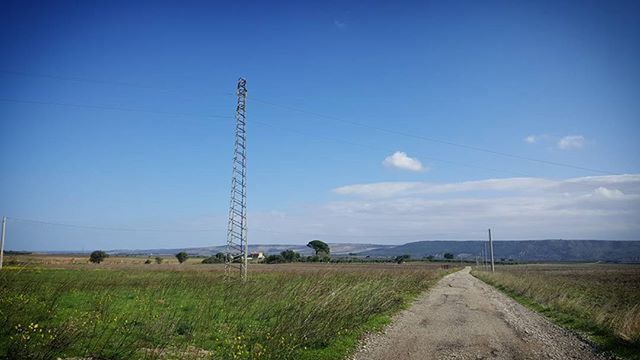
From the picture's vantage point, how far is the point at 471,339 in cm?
1277

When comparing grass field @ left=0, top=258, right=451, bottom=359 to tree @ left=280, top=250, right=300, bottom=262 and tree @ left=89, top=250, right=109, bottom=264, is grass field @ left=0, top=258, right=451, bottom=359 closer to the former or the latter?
tree @ left=89, top=250, right=109, bottom=264

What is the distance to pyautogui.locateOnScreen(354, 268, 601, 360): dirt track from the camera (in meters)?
10.9

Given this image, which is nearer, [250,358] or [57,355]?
[57,355]

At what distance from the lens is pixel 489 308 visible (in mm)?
21516

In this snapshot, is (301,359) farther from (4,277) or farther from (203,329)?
(4,277)

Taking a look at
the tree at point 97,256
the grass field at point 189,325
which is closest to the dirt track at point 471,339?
the grass field at point 189,325

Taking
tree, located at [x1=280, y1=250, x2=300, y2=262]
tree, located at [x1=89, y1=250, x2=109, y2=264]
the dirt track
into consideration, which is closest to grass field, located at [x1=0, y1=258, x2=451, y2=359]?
the dirt track

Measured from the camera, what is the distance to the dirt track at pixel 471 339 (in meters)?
10.9

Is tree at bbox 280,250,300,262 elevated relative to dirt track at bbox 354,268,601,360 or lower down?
lower down

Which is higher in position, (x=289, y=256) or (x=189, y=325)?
(x=189, y=325)

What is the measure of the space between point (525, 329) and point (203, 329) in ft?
37.1

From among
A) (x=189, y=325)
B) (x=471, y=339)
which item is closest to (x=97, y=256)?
(x=189, y=325)

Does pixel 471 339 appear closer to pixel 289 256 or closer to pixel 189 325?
pixel 189 325

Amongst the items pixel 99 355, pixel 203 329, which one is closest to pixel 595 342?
pixel 203 329
